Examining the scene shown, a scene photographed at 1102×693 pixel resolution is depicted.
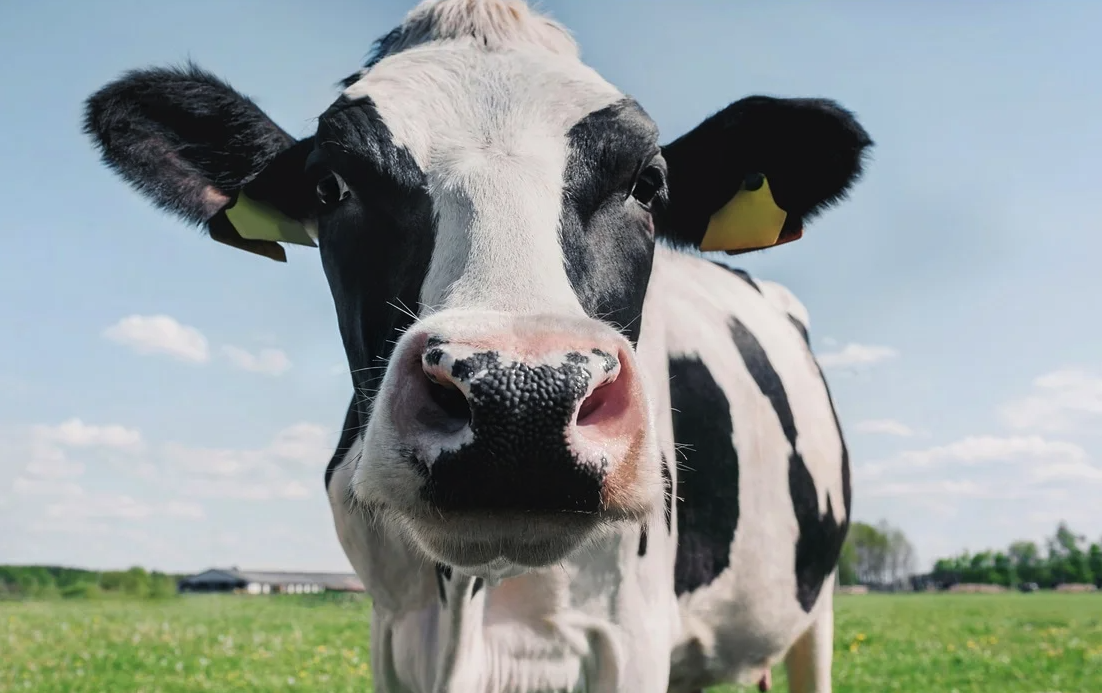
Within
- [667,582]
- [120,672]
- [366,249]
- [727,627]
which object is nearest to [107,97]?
[366,249]

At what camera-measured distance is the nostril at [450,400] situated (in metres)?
2.17

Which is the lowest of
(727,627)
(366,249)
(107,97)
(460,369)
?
(727,627)

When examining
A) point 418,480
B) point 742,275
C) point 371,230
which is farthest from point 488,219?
point 742,275

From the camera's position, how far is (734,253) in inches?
178

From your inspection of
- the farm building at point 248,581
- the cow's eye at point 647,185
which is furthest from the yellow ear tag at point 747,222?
the farm building at point 248,581

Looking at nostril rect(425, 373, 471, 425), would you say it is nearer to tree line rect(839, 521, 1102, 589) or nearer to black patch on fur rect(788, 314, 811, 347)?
black patch on fur rect(788, 314, 811, 347)

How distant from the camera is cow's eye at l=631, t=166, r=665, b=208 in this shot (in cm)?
337

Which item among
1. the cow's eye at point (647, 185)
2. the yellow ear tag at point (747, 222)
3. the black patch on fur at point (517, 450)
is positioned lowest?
the black patch on fur at point (517, 450)

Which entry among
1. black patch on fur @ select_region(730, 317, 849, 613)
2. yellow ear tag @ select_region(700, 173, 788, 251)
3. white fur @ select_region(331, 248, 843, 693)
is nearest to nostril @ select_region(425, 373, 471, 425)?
white fur @ select_region(331, 248, 843, 693)

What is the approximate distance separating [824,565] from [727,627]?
1270mm

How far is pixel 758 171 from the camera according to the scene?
420 cm

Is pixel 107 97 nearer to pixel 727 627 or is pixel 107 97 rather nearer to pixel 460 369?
pixel 460 369

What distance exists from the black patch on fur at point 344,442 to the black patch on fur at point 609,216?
4.35ft

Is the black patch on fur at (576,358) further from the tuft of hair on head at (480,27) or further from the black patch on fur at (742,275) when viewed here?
the black patch on fur at (742,275)
